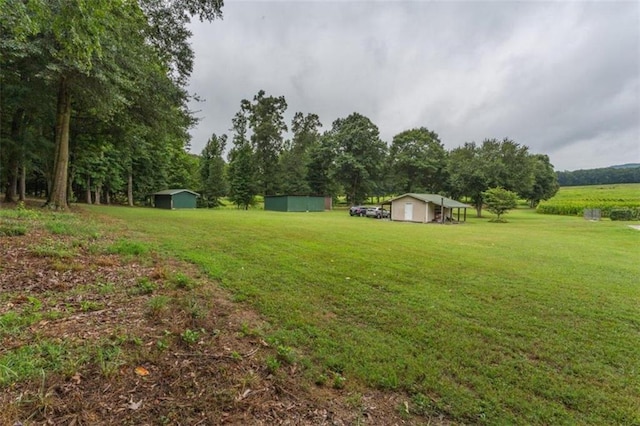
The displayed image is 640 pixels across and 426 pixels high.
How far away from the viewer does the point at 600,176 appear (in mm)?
84000

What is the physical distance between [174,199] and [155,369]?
36.5 metres

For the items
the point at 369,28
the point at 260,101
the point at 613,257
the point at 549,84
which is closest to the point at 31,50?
the point at 369,28

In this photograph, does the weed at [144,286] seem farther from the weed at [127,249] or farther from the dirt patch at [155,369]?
the weed at [127,249]

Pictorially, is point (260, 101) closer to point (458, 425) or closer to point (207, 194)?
point (207, 194)

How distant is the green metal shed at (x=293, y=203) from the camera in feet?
119

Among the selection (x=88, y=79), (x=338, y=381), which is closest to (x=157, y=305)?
(x=338, y=381)

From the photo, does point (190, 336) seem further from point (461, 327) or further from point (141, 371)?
point (461, 327)

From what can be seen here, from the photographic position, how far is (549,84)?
1410 cm

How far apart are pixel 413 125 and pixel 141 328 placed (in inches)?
2055

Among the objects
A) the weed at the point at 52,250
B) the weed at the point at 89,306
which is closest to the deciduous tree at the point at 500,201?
the weed at the point at 52,250

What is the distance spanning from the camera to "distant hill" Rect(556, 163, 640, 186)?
78375 millimetres

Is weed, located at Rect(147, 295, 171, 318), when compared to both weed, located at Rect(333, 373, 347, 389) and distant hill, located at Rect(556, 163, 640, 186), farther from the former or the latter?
distant hill, located at Rect(556, 163, 640, 186)

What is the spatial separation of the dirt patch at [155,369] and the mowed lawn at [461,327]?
0.28 m

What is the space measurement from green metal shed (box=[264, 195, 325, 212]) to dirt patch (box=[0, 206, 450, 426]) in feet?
106
